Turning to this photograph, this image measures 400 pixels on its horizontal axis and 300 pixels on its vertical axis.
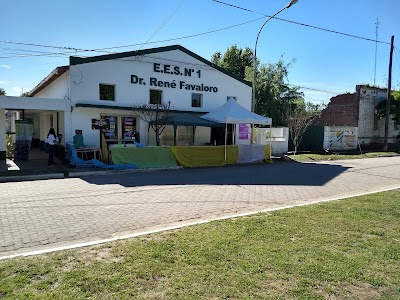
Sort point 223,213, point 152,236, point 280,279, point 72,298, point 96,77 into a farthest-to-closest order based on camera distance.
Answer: point 96,77 < point 223,213 < point 152,236 < point 280,279 < point 72,298

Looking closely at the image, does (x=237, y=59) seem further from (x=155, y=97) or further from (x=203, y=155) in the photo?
(x=203, y=155)

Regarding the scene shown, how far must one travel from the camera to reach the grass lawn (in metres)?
3.59

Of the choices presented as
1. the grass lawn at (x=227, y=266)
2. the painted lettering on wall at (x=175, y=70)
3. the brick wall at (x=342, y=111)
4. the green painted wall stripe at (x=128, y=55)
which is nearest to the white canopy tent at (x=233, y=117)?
the painted lettering on wall at (x=175, y=70)

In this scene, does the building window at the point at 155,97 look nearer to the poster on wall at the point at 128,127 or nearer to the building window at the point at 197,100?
the poster on wall at the point at 128,127

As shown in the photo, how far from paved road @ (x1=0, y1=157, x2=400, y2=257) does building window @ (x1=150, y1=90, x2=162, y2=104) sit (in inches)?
270

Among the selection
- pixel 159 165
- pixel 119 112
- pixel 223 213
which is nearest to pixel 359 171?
pixel 159 165

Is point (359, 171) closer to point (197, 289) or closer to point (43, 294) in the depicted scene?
point (197, 289)

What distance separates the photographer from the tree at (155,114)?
18.1 metres

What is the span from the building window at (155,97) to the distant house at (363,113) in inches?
800

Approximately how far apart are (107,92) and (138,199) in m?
10.7

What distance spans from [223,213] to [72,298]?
4.35 metres

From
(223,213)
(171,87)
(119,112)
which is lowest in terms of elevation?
(223,213)

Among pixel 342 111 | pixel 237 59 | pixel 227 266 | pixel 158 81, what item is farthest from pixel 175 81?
pixel 237 59

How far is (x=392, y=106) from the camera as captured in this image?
32.0 m
